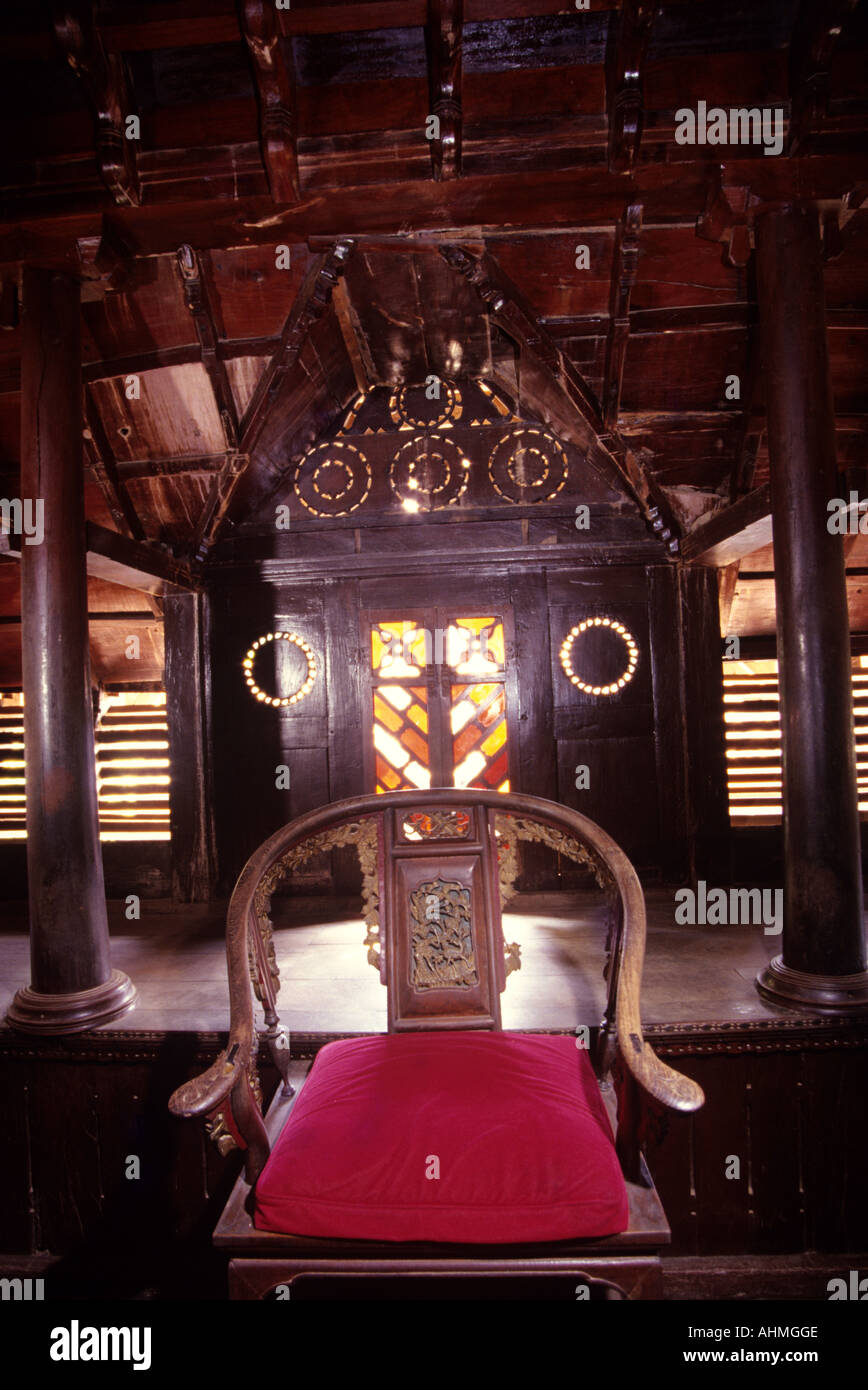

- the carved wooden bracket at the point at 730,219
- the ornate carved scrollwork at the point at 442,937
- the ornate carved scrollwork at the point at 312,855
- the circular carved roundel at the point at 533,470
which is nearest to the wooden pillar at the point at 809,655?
the carved wooden bracket at the point at 730,219

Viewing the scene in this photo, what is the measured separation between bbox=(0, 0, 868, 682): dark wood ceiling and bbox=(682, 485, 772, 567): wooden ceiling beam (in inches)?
1.3

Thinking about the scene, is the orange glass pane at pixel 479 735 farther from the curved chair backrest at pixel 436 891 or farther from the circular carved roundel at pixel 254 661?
the curved chair backrest at pixel 436 891

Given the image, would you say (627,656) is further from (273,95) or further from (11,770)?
(11,770)

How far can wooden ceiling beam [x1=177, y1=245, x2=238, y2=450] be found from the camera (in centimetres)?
362

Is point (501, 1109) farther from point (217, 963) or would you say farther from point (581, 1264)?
point (217, 963)

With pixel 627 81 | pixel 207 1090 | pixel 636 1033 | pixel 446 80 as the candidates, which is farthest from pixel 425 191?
pixel 207 1090

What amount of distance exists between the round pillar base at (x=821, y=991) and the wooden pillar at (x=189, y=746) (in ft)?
12.7

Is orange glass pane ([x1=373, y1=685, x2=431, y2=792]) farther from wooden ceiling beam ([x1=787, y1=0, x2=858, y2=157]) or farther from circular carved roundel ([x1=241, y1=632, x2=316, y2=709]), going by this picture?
wooden ceiling beam ([x1=787, y1=0, x2=858, y2=157])

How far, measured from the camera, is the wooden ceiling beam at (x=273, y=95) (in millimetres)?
2682

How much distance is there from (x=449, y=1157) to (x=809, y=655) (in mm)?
2378

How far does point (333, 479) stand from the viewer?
5207 mm

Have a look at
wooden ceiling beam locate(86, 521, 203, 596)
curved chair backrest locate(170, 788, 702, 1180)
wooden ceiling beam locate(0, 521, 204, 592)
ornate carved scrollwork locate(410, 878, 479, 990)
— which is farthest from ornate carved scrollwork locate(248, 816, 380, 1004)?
wooden ceiling beam locate(86, 521, 203, 596)
